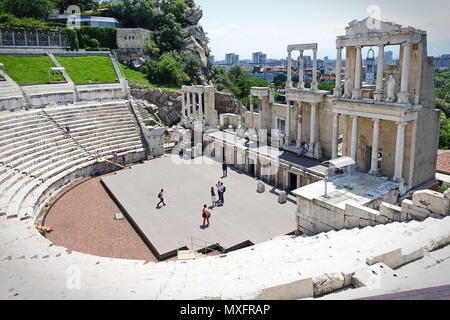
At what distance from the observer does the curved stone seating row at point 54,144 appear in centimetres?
1883

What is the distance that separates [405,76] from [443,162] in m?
10.8

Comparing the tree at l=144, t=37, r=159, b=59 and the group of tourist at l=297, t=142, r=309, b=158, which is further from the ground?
the tree at l=144, t=37, r=159, b=59

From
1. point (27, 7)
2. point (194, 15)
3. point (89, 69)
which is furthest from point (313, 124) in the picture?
point (27, 7)

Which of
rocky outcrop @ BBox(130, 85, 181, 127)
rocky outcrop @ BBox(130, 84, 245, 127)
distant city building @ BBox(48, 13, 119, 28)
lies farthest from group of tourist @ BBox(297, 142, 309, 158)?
distant city building @ BBox(48, 13, 119, 28)

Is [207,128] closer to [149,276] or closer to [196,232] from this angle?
[196,232]

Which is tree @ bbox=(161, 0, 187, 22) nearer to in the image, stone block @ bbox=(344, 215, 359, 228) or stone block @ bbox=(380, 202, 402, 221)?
stone block @ bbox=(344, 215, 359, 228)

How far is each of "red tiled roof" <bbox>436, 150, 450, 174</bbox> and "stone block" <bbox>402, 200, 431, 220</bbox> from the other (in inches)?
467

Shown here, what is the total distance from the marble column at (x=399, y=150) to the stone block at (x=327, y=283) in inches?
416

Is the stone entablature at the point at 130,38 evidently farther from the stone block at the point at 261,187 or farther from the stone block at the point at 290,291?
the stone block at the point at 290,291

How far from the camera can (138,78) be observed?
1544 inches

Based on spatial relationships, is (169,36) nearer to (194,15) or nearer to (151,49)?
(151,49)

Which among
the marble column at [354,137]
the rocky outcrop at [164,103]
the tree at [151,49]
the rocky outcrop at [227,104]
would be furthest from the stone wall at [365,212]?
the tree at [151,49]

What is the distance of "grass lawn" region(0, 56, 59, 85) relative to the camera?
32312 millimetres
